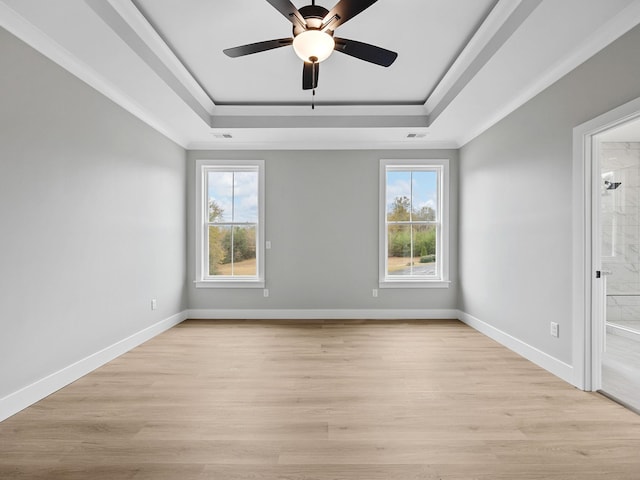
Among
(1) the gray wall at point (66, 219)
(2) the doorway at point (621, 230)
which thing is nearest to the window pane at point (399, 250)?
(2) the doorway at point (621, 230)

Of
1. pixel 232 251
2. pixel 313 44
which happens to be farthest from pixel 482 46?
pixel 232 251

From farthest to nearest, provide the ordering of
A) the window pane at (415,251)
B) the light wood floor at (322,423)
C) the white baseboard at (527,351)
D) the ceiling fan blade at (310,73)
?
the window pane at (415,251) < the white baseboard at (527,351) < the ceiling fan blade at (310,73) < the light wood floor at (322,423)

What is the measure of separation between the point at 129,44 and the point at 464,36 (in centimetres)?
268

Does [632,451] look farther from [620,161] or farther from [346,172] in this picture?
[620,161]

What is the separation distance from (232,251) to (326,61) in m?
3.07

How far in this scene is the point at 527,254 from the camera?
3.47 metres

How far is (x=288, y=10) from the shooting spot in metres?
2.15

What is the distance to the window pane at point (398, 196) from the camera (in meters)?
5.29

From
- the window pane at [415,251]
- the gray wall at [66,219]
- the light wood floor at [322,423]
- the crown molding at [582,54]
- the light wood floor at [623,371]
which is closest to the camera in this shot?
the light wood floor at [322,423]

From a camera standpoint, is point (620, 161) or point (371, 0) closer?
point (371, 0)

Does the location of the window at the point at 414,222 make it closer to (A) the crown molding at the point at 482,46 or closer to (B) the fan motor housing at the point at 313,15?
(A) the crown molding at the point at 482,46

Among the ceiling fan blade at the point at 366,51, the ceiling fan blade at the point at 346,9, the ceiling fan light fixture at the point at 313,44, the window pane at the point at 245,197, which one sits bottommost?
the window pane at the point at 245,197

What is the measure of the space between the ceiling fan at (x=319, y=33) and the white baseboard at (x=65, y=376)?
277 cm

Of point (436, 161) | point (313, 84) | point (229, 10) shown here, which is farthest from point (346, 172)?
point (229, 10)
